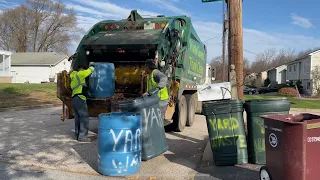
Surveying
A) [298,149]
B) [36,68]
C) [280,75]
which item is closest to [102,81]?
[298,149]

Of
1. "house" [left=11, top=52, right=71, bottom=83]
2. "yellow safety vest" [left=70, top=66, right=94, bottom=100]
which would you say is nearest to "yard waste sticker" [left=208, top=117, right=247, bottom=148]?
"yellow safety vest" [left=70, top=66, right=94, bottom=100]

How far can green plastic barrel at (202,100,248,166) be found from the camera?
5.65 meters

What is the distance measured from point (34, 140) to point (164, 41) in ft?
12.1

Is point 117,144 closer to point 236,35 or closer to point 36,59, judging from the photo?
point 236,35

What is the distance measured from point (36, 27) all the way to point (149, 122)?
2238 inches

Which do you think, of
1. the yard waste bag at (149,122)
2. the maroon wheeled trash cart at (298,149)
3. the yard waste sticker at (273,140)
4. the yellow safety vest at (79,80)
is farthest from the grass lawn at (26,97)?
the maroon wheeled trash cart at (298,149)

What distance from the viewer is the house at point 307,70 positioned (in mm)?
38594

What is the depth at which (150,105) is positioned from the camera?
5848mm

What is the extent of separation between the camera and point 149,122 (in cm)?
582

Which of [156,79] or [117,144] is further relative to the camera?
[156,79]

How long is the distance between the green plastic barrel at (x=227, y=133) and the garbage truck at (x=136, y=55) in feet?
7.78

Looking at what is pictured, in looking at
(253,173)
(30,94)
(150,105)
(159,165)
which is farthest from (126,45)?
(30,94)

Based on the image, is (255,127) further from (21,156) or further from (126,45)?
(21,156)

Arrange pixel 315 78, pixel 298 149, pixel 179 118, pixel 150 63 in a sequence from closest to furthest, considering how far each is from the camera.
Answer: pixel 298 149 → pixel 150 63 → pixel 179 118 → pixel 315 78
